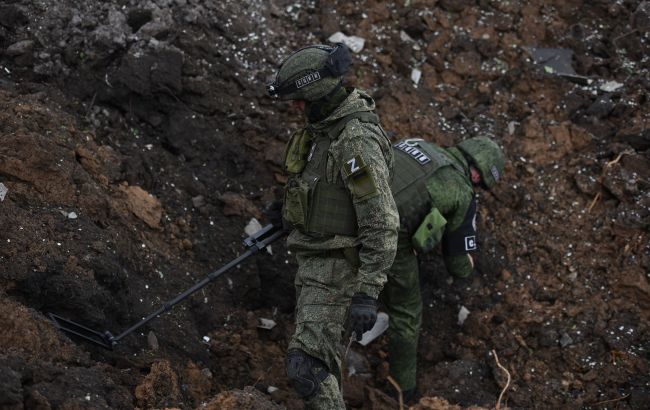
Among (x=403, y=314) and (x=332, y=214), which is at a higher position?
(x=332, y=214)

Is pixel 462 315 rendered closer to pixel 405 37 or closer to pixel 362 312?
pixel 362 312

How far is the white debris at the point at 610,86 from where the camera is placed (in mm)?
6473

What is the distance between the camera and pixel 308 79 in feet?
13.8

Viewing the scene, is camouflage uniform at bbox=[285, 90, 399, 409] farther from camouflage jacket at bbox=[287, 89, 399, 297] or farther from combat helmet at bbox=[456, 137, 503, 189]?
combat helmet at bbox=[456, 137, 503, 189]

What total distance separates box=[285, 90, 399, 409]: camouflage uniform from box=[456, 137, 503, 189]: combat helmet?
3.76ft

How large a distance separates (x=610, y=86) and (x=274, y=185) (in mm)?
2747

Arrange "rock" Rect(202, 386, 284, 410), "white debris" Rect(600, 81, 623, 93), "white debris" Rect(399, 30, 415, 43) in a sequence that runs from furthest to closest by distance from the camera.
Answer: "white debris" Rect(399, 30, 415, 43), "white debris" Rect(600, 81, 623, 93), "rock" Rect(202, 386, 284, 410)

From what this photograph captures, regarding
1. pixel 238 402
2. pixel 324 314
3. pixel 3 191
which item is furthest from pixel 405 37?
pixel 238 402

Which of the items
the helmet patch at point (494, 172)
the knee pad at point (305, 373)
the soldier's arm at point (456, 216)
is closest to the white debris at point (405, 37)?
the helmet patch at point (494, 172)

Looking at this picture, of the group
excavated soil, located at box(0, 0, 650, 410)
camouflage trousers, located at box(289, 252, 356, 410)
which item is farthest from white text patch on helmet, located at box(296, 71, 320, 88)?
excavated soil, located at box(0, 0, 650, 410)

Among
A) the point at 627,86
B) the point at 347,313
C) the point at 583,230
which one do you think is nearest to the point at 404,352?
the point at 347,313

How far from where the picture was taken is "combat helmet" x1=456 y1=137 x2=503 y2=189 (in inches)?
210

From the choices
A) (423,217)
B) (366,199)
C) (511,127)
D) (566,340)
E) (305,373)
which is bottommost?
(566,340)

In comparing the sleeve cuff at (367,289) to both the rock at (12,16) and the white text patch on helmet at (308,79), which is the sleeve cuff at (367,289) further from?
the rock at (12,16)
